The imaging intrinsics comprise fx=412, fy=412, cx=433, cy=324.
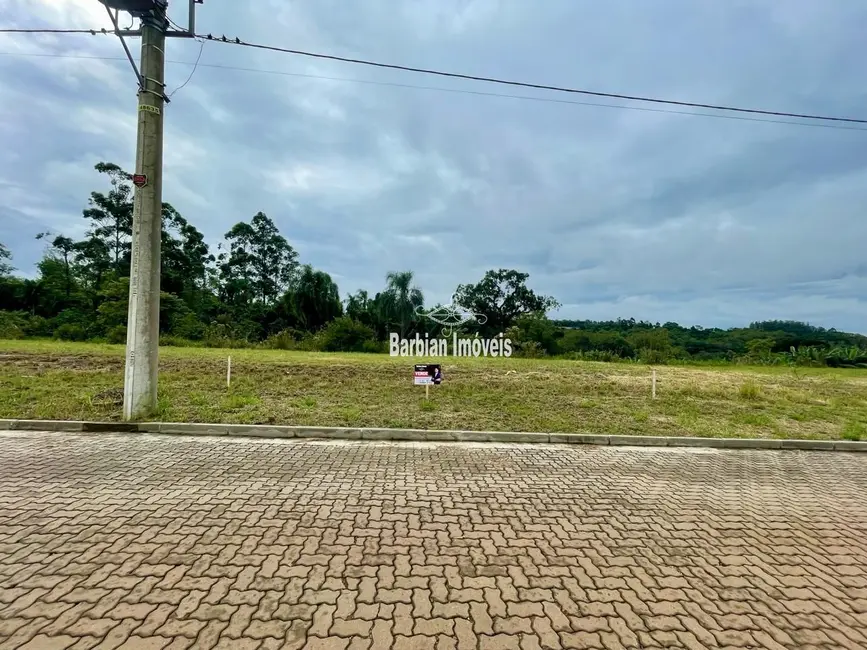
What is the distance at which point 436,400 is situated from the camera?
31.9 feet

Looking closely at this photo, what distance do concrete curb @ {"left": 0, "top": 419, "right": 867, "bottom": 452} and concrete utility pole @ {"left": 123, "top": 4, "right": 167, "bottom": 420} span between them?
1.95ft

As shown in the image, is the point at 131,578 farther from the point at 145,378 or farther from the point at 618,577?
the point at 145,378

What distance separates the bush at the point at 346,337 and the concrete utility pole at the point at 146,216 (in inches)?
1032

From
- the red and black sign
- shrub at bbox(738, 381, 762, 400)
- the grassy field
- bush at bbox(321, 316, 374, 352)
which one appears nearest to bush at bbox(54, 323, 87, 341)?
bush at bbox(321, 316, 374, 352)

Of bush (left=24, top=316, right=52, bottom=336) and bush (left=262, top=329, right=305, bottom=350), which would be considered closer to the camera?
bush (left=262, top=329, right=305, bottom=350)

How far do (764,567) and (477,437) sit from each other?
157 inches

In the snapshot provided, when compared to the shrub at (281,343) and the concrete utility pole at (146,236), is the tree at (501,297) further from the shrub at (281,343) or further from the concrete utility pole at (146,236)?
the concrete utility pole at (146,236)

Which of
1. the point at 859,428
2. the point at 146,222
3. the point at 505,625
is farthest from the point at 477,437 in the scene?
the point at 859,428

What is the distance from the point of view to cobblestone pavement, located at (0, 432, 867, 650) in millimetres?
2180

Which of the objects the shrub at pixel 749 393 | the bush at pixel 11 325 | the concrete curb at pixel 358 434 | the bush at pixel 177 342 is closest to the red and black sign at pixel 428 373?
the concrete curb at pixel 358 434

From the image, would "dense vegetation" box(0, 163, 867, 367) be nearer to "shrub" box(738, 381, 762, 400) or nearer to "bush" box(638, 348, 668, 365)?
"bush" box(638, 348, 668, 365)

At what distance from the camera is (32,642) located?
79.0 inches

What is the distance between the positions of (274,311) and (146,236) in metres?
35.8

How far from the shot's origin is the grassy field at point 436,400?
7359mm
